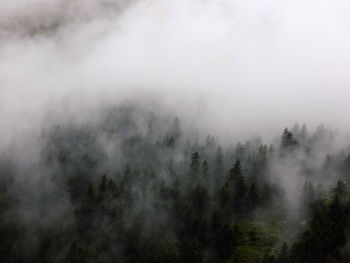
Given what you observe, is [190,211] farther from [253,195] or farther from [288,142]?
[288,142]

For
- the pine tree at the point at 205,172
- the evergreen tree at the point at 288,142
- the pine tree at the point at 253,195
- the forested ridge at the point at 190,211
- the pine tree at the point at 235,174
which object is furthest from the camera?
the evergreen tree at the point at 288,142

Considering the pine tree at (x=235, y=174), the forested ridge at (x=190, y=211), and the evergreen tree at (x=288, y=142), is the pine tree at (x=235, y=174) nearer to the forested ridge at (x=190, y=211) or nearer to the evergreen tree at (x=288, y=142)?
the forested ridge at (x=190, y=211)

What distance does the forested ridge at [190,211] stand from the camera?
13225 centimetres

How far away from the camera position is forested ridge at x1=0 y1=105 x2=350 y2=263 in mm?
132250

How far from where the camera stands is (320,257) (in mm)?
106688

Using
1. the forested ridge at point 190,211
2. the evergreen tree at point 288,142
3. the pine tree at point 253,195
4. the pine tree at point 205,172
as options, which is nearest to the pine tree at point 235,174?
the forested ridge at point 190,211

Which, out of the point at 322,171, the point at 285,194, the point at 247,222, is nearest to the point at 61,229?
the point at 247,222

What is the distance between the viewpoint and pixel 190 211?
501 feet

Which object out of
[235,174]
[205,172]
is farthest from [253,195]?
[205,172]

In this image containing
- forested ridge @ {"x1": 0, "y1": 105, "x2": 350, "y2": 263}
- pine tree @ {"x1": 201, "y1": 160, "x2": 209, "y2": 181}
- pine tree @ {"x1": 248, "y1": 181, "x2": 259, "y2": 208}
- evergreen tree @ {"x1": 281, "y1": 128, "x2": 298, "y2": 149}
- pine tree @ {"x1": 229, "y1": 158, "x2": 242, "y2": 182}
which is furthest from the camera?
evergreen tree @ {"x1": 281, "y1": 128, "x2": 298, "y2": 149}

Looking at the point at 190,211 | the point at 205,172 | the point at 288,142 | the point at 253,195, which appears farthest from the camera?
the point at 288,142

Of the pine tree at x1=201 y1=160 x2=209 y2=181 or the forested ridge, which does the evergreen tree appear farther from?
the pine tree at x1=201 y1=160 x2=209 y2=181

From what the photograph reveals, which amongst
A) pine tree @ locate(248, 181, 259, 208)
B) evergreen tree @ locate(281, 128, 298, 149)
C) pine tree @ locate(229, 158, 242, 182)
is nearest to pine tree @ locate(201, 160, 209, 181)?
pine tree @ locate(229, 158, 242, 182)

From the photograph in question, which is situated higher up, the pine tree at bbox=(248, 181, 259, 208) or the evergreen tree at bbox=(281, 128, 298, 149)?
the evergreen tree at bbox=(281, 128, 298, 149)
